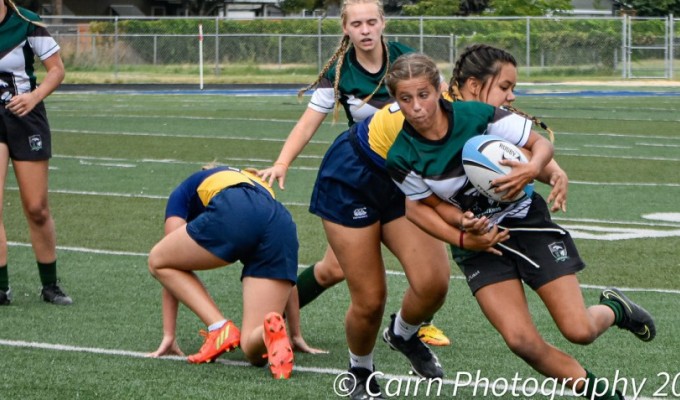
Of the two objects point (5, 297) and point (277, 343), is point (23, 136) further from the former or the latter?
point (277, 343)

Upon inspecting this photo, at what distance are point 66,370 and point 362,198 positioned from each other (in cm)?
164

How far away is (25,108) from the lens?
7.40 meters

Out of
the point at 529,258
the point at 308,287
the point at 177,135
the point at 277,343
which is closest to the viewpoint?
the point at 529,258

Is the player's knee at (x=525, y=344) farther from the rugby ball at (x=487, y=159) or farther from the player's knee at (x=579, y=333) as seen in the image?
the rugby ball at (x=487, y=159)

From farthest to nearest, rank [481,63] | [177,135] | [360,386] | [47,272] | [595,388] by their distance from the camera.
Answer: [177,135] < [47,272] < [360,386] < [481,63] < [595,388]

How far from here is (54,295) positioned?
7.59 meters

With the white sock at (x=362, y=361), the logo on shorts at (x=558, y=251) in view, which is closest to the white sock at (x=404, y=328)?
the white sock at (x=362, y=361)

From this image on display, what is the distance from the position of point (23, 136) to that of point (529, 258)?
3.71m

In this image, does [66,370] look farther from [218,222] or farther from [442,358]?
[442,358]

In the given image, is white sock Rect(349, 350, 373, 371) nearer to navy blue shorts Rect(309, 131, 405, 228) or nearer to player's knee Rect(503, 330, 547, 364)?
navy blue shorts Rect(309, 131, 405, 228)

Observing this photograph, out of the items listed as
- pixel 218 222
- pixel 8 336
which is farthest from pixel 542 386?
pixel 8 336

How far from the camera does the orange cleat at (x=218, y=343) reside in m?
5.94

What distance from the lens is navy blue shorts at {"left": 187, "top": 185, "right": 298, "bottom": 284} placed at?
5988 millimetres

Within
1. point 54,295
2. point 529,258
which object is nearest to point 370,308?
point 529,258
